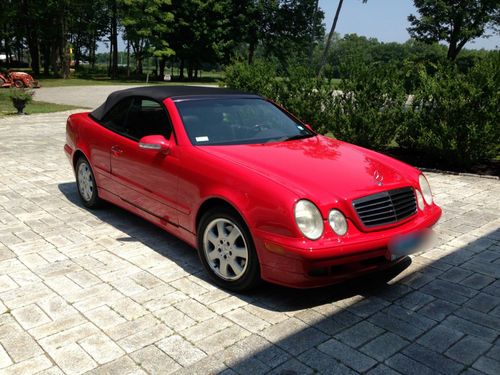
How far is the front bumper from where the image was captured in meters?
3.27

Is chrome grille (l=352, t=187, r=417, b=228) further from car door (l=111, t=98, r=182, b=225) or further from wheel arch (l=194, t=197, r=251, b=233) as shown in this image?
car door (l=111, t=98, r=182, b=225)

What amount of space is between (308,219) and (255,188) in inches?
18.2

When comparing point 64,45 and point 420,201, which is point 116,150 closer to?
point 420,201

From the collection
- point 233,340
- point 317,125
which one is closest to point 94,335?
point 233,340

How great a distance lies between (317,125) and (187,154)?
19.3 feet

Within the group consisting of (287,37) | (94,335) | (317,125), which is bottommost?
(94,335)

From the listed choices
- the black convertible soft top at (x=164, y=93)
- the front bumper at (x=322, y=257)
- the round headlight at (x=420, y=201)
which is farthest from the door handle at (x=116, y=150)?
the round headlight at (x=420, y=201)

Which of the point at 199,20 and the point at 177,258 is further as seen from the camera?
the point at 199,20

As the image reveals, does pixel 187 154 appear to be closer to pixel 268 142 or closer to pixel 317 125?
pixel 268 142

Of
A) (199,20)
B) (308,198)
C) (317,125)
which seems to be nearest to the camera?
(308,198)

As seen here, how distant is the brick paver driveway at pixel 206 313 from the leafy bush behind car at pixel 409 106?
3046 mm

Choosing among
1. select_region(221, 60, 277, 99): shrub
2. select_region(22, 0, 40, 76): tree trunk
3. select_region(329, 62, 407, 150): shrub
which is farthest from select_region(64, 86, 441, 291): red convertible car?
select_region(22, 0, 40, 76): tree trunk

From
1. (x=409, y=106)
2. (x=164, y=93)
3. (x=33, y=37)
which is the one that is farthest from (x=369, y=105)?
(x=33, y=37)

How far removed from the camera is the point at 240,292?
382 cm
